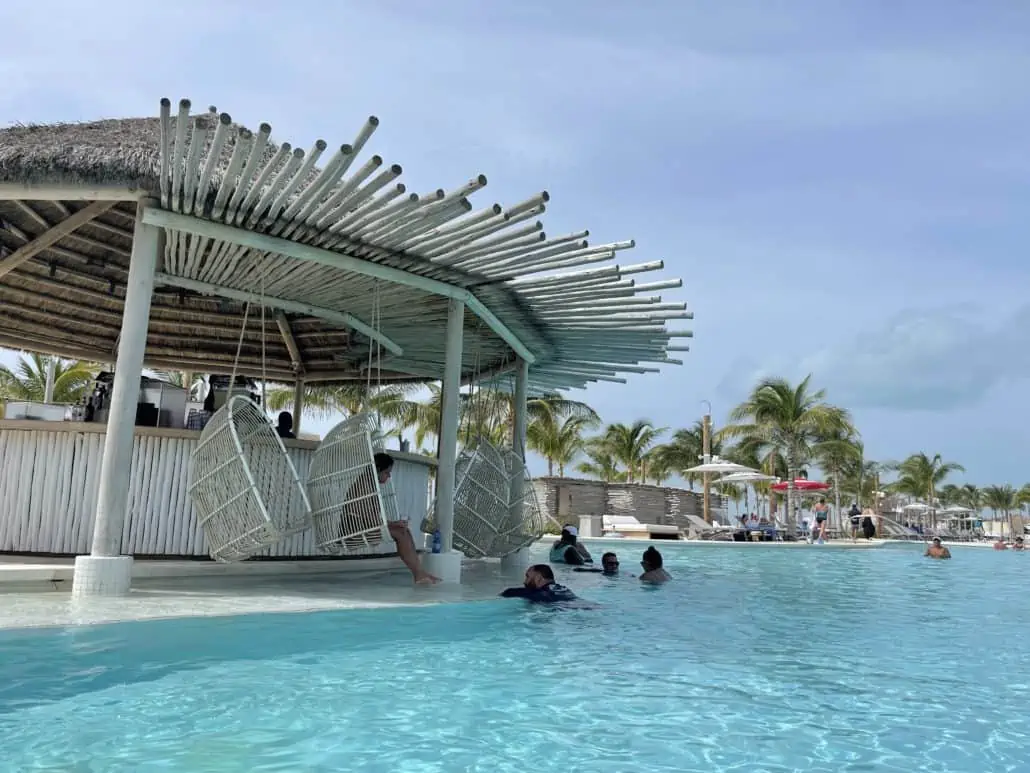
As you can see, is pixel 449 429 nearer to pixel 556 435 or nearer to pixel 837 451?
pixel 556 435

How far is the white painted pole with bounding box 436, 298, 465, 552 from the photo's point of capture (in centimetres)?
915

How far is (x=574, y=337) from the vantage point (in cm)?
1091

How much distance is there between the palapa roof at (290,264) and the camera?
22.6ft

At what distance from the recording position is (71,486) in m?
7.98

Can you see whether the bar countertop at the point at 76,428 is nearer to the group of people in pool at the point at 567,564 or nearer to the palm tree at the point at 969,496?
the group of people in pool at the point at 567,564

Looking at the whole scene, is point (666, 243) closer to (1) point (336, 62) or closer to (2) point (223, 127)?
(1) point (336, 62)

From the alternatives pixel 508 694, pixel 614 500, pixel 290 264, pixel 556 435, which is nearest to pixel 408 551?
pixel 290 264

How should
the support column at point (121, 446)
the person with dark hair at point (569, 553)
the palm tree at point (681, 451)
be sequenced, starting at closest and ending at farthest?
the support column at point (121, 446) < the person with dark hair at point (569, 553) < the palm tree at point (681, 451)

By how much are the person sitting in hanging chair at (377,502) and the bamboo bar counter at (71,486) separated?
2000 millimetres

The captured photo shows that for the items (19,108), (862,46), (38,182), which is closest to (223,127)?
(38,182)

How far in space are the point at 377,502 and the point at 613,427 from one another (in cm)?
3889

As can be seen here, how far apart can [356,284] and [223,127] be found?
136 inches

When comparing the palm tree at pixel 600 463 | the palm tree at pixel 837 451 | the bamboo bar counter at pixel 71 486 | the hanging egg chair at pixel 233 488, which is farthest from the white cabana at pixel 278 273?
the palm tree at pixel 600 463

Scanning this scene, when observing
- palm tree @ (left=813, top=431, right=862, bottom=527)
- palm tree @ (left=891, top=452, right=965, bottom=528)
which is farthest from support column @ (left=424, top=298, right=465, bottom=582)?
palm tree @ (left=891, top=452, right=965, bottom=528)
